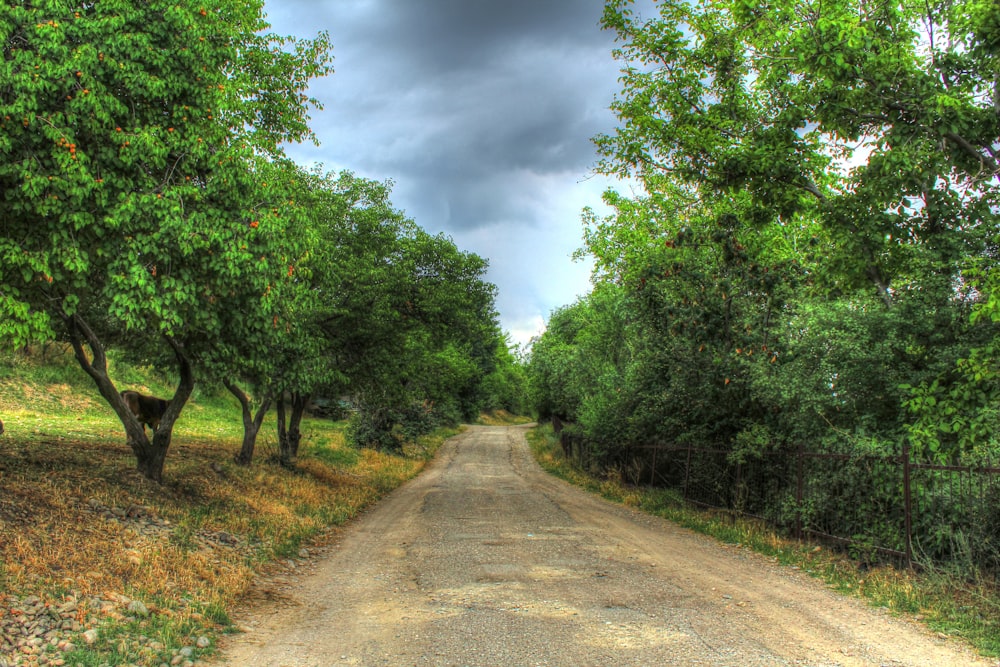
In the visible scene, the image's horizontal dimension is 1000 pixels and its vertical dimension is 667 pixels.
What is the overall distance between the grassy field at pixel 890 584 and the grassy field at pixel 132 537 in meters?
7.05

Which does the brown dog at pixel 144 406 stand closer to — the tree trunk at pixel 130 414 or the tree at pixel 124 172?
the tree trunk at pixel 130 414

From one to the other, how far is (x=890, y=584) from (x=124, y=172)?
10.3 meters

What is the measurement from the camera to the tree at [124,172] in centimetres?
639

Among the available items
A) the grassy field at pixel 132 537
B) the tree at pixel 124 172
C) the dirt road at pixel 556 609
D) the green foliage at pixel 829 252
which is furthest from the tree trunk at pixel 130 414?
the green foliage at pixel 829 252

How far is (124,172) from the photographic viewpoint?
7.25 metres

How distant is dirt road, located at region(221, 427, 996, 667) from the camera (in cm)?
520

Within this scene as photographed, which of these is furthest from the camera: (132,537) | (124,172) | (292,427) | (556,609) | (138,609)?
(292,427)

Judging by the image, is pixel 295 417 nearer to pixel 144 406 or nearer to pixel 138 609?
pixel 144 406

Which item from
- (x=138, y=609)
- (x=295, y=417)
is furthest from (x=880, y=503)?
(x=295, y=417)

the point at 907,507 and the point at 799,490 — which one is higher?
the point at 907,507

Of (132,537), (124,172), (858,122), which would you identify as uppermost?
(858,122)

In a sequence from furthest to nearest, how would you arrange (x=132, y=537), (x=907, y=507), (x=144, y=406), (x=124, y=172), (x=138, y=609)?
(x=144, y=406)
(x=907, y=507)
(x=132, y=537)
(x=124, y=172)
(x=138, y=609)

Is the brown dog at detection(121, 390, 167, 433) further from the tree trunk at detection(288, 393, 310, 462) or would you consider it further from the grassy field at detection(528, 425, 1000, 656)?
the grassy field at detection(528, 425, 1000, 656)

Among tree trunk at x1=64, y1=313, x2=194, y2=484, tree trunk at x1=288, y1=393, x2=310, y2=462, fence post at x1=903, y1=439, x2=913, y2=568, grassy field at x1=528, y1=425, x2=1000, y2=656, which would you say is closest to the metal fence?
fence post at x1=903, y1=439, x2=913, y2=568
